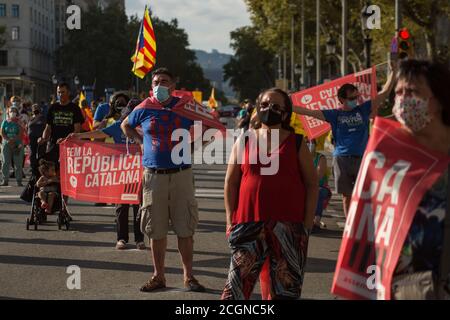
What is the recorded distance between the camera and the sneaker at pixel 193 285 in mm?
8297

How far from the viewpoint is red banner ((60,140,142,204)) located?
11.1 metres

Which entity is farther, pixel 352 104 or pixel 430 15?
pixel 430 15

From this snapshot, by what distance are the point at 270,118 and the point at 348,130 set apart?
211 inches

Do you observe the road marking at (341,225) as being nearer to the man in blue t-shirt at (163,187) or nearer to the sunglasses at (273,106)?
the man in blue t-shirt at (163,187)

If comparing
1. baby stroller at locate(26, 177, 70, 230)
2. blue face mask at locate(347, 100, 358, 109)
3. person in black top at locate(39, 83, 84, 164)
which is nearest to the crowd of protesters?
blue face mask at locate(347, 100, 358, 109)

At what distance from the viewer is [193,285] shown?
27.3 ft

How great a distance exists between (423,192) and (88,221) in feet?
33.0

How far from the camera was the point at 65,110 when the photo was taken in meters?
12.9

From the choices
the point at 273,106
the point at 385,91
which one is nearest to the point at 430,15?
the point at 385,91

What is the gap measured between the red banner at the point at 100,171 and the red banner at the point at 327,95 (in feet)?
9.23

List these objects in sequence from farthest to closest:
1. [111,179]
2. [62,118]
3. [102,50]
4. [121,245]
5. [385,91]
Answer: [102,50]
[62,118]
[111,179]
[121,245]
[385,91]

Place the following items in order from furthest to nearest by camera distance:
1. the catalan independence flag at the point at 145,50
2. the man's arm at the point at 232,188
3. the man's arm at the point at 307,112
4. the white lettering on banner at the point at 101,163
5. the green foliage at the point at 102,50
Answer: the green foliage at the point at 102,50
the catalan independence flag at the point at 145,50
the white lettering on banner at the point at 101,163
the man's arm at the point at 307,112
the man's arm at the point at 232,188

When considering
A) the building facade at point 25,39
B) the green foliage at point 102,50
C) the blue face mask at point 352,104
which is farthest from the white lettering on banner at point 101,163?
the building facade at point 25,39

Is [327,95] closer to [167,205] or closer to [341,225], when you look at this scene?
[341,225]
